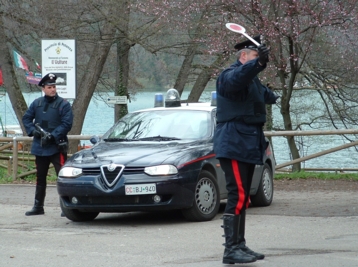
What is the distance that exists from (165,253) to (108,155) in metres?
2.64

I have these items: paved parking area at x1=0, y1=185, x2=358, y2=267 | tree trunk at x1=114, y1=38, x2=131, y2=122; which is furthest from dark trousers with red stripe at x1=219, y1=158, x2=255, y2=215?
tree trunk at x1=114, y1=38, x2=131, y2=122

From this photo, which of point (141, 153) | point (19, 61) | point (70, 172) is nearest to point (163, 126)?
point (141, 153)

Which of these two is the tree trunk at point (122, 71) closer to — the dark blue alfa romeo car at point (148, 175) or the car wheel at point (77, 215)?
the dark blue alfa romeo car at point (148, 175)

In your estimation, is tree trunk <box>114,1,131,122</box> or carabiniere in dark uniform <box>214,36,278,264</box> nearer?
carabiniere in dark uniform <box>214,36,278,264</box>

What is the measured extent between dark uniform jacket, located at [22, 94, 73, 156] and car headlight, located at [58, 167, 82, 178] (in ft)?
2.97

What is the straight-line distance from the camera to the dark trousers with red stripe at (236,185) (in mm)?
7086

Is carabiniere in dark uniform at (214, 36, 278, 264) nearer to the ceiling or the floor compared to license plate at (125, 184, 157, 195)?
nearer to the ceiling

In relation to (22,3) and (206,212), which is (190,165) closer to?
(206,212)

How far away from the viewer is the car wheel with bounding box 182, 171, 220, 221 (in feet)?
33.1

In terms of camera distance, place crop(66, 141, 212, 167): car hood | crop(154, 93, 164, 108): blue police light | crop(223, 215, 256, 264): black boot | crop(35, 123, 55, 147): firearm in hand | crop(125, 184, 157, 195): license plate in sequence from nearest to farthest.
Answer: crop(223, 215, 256, 264): black boot
crop(125, 184, 157, 195): license plate
crop(66, 141, 212, 167): car hood
crop(35, 123, 55, 147): firearm in hand
crop(154, 93, 164, 108): blue police light

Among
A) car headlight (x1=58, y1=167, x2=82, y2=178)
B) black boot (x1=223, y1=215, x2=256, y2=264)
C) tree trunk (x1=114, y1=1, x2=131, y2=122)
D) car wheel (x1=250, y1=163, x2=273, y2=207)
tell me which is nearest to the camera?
black boot (x1=223, y1=215, x2=256, y2=264)

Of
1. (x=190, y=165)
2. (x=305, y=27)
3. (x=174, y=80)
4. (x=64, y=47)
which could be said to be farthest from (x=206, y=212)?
(x=174, y=80)

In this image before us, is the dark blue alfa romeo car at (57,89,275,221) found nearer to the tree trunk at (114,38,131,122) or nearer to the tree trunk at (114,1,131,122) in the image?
the tree trunk at (114,1,131,122)

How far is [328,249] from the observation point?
7.84 meters
